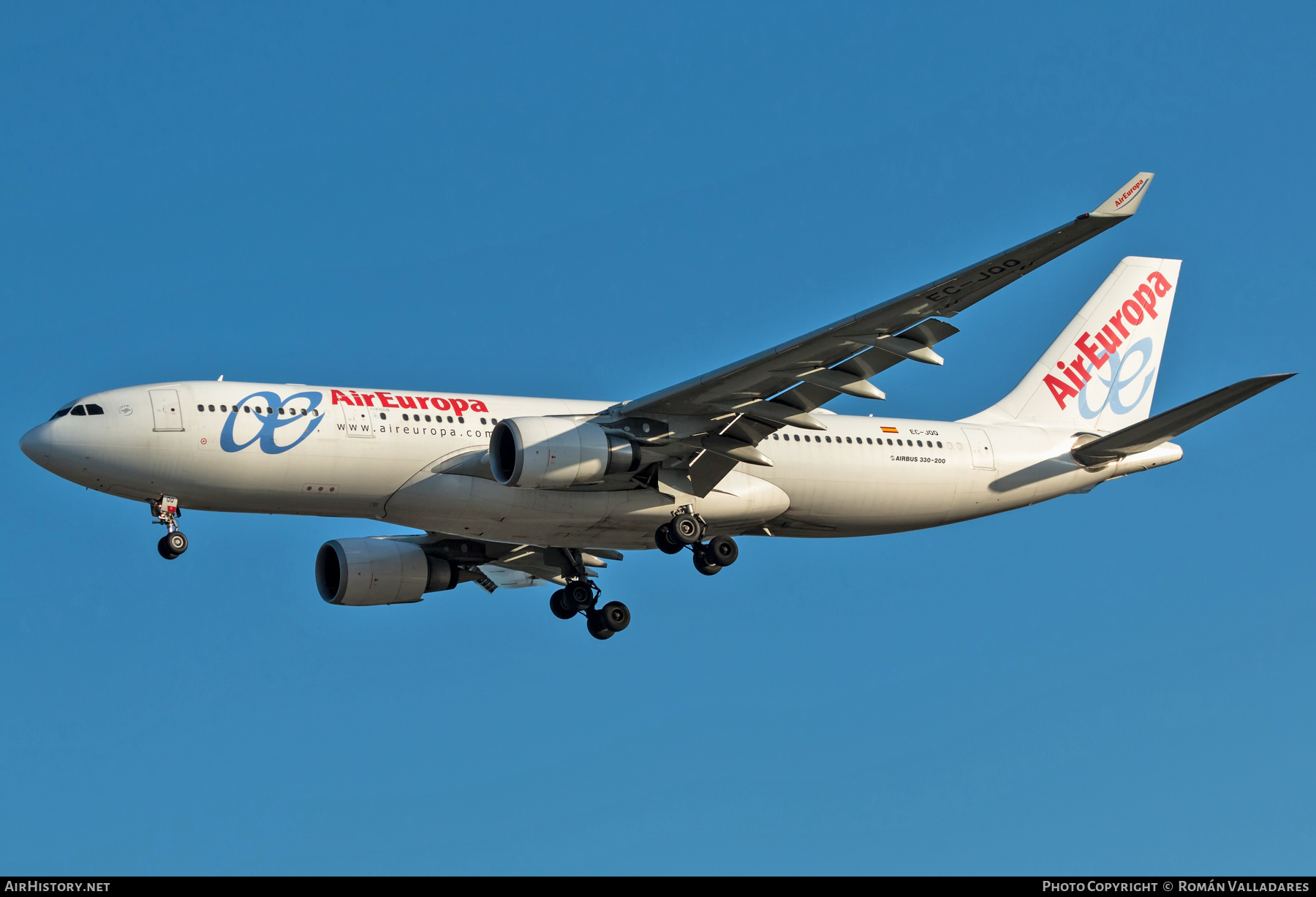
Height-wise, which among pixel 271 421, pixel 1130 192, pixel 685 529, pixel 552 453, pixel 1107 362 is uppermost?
pixel 1107 362

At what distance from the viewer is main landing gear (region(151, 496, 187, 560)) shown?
33.9m

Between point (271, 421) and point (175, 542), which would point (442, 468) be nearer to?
point (271, 421)

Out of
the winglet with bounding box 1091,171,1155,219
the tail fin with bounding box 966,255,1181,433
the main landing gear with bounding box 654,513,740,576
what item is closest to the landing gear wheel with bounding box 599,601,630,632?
the main landing gear with bounding box 654,513,740,576

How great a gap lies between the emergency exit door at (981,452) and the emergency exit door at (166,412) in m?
18.8

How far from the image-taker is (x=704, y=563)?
37.6 m

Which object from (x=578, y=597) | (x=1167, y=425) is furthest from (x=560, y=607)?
(x=1167, y=425)

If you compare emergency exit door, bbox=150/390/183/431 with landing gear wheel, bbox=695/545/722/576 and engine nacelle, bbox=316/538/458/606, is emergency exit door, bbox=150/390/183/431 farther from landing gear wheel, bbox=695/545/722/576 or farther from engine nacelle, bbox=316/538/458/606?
landing gear wheel, bbox=695/545/722/576

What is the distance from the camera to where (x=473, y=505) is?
35156mm

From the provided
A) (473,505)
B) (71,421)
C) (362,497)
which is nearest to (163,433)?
(71,421)

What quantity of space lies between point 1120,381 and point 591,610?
1596 centimetres

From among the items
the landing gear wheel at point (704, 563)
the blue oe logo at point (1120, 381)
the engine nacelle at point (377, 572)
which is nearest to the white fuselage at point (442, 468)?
the landing gear wheel at point (704, 563)

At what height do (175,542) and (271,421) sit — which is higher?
(271,421)

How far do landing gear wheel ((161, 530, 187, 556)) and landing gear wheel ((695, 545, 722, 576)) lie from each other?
11.4 m
